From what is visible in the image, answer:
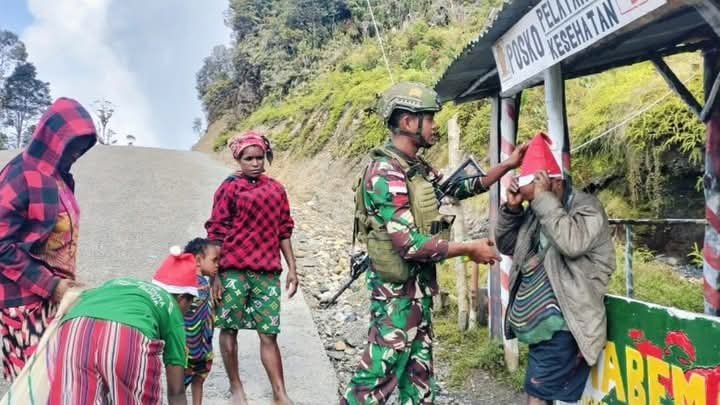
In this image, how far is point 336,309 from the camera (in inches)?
260

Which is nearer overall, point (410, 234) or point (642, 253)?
point (410, 234)

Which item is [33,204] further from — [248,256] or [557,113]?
[557,113]

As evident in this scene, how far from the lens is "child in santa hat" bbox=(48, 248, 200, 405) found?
2.02m

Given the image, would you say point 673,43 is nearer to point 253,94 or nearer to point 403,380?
point 403,380

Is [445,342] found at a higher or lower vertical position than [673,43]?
lower

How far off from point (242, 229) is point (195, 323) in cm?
68

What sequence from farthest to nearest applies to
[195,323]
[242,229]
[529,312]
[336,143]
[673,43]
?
[336,143], [673,43], [242,229], [195,323], [529,312]

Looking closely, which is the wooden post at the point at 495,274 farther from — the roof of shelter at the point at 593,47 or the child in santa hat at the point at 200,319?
the child in santa hat at the point at 200,319

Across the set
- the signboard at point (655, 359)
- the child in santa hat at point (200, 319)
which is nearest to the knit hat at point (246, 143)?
the child in santa hat at point (200, 319)

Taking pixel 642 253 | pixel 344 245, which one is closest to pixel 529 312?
pixel 642 253

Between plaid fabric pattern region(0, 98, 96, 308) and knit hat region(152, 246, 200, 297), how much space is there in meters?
0.45

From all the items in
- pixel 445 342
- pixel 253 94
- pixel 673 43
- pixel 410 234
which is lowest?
pixel 445 342

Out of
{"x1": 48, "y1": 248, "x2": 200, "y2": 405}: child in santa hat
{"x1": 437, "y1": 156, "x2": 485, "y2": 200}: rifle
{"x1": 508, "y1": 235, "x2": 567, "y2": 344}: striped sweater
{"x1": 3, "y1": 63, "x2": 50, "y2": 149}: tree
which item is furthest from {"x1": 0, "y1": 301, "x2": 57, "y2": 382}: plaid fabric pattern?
{"x1": 3, "y1": 63, "x2": 50, "y2": 149}: tree

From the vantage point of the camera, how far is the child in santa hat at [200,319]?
3.08m
